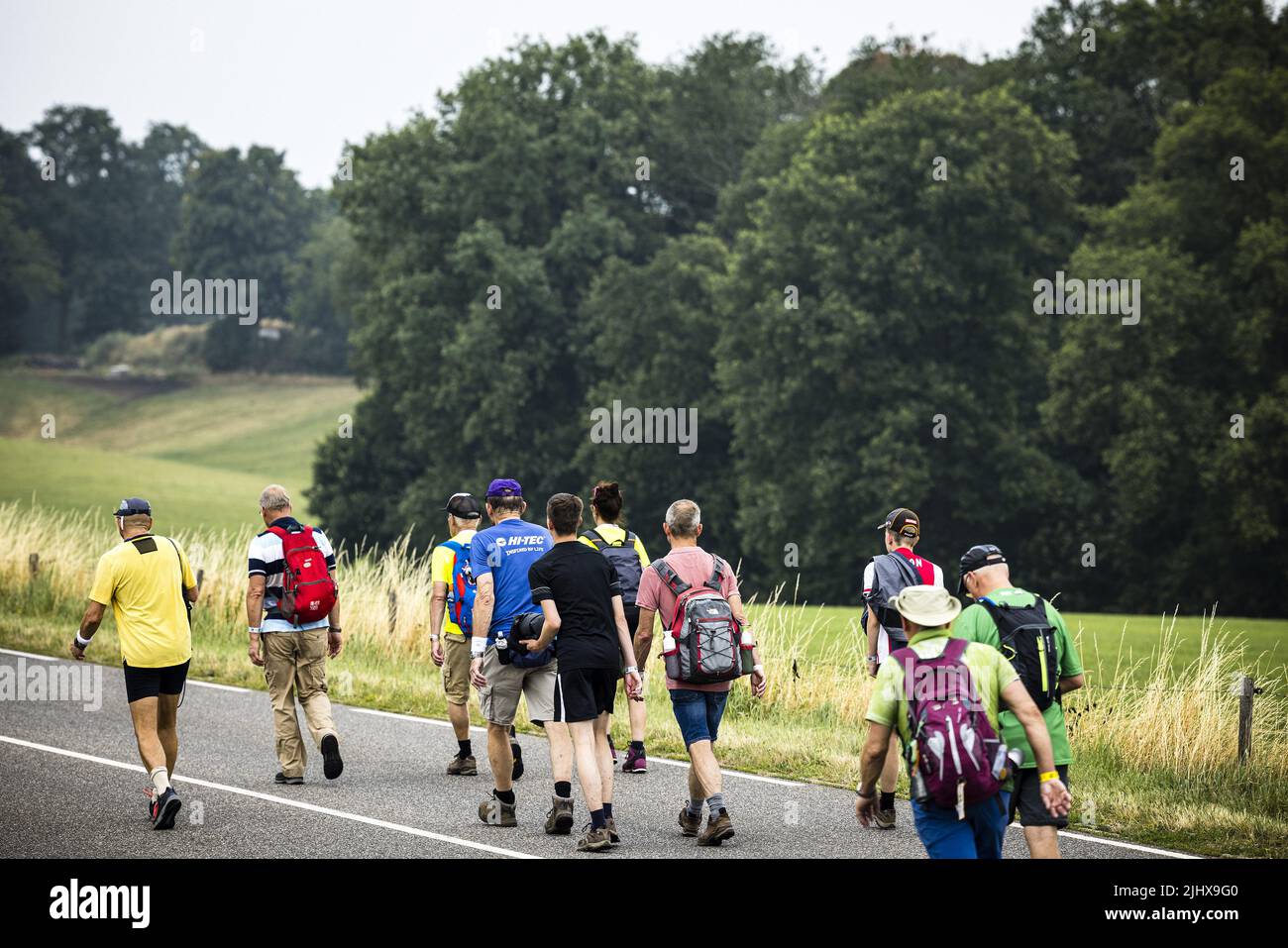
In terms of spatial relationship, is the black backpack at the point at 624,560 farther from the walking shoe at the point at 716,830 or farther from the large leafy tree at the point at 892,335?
the large leafy tree at the point at 892,335

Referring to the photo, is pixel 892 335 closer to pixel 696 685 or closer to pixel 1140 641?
pixel 1140 641

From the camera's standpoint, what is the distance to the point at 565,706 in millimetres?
8688

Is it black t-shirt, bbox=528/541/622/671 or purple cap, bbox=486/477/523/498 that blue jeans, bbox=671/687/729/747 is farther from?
purple cap, bbox=486/477/523/498

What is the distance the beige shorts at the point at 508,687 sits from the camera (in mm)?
9055

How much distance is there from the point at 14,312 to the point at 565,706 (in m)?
108

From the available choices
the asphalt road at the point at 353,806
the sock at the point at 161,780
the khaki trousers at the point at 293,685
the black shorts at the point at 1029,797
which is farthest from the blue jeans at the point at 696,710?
the sock at the point at 161,780

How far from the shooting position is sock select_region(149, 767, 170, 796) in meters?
9.34

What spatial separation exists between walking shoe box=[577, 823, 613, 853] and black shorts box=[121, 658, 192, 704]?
9.30 feet

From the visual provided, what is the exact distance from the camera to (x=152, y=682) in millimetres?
9648

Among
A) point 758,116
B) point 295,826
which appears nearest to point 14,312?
point 758,116

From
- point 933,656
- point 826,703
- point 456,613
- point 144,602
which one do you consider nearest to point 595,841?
point 456,613

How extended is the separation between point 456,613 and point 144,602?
2118 millimetres
